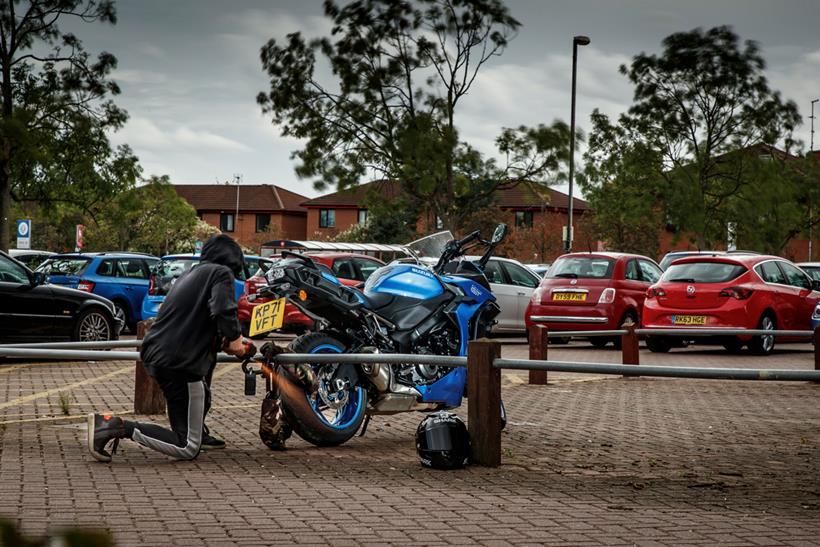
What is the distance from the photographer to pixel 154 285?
22.4 metres

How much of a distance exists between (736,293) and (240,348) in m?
12.8

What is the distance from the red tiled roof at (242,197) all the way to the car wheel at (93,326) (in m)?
95.8

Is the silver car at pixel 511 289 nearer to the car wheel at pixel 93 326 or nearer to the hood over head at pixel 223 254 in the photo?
the car wheel at pixel 93 326

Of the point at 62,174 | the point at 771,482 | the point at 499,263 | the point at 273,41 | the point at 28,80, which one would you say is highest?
the point at 273,41

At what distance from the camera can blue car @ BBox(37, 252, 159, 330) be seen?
23.6m

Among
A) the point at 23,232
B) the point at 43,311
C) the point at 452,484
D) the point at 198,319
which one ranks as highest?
the point at 23,232

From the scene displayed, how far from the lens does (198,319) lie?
777 centimetres

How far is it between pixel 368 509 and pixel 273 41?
38450 mm

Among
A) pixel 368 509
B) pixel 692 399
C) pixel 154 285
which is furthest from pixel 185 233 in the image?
pixel 368 509

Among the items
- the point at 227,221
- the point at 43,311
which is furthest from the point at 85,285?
the point at 227,221

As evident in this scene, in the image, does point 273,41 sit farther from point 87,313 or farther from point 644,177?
point 87,313

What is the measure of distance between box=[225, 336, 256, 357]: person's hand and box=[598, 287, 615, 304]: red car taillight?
13.2 metres

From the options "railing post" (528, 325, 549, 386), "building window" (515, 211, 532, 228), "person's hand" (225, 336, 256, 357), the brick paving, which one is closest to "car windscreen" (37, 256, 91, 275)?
the brick paving

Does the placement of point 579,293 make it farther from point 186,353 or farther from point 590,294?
point 186,353
